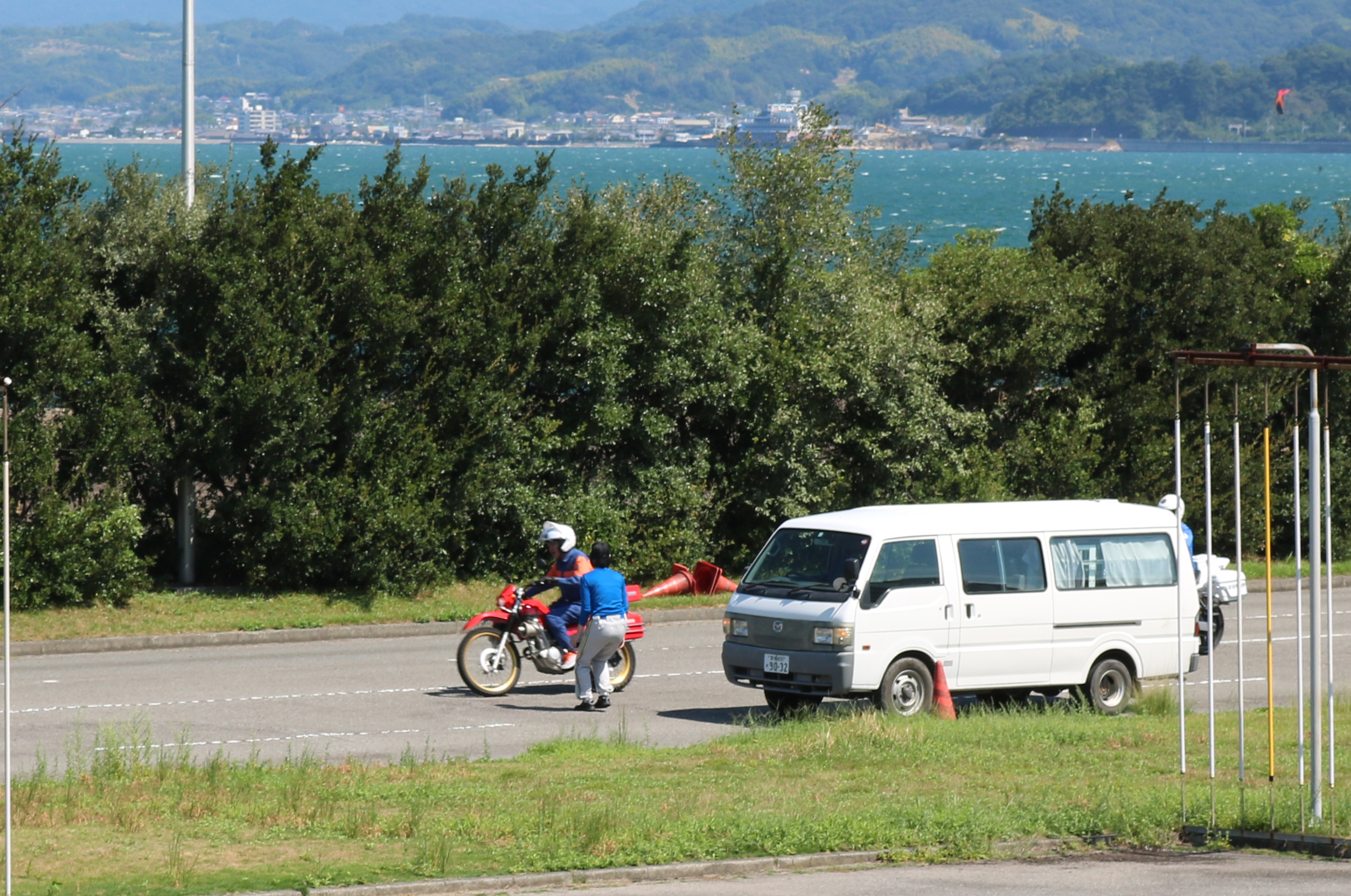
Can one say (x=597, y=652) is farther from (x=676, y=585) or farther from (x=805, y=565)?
(x=676, y=585)

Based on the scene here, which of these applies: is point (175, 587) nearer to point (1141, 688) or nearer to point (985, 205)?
point (1141, 688)

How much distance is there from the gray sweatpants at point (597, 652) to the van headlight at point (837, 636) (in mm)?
2081

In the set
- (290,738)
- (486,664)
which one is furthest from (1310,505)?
(486,664)

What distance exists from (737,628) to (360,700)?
13.2 ft

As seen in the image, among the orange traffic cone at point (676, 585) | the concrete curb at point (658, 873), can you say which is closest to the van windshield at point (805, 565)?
the concrete curb at point (658, 873)

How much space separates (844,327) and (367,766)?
54.6ft

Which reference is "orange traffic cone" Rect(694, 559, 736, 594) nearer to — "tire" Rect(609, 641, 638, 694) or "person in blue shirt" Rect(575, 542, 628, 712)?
"tire" Rect(609, 641, 638, 694)

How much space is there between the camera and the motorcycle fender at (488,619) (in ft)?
59.0

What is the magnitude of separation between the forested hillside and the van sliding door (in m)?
10.5

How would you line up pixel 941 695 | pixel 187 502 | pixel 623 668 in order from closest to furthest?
1. pixel 941 695
2. pixel 623 668
3. pixel 187 502

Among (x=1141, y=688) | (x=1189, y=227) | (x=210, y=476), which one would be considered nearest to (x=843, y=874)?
(x=1141, y=688)

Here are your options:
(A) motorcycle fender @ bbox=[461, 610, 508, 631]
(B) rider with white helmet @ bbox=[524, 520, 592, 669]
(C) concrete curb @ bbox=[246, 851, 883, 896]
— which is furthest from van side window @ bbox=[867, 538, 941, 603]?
(C) concrete curb @ bbox=[246, 851, 883, 896]

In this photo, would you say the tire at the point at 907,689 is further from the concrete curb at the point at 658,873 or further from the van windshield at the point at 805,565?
the concrete curb at the point at 658,873

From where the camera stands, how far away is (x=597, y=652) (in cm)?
1680
